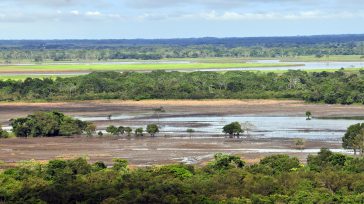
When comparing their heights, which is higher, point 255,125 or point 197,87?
point 255,125

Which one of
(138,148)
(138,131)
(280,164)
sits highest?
(280,164)

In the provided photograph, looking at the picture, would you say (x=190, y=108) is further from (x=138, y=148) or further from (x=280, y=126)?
(x=138, y=148)

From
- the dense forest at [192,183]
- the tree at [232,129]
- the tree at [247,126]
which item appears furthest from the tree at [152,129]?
the dense forest at [192,183]

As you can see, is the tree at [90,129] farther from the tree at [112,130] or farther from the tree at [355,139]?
the tree at [355,139]

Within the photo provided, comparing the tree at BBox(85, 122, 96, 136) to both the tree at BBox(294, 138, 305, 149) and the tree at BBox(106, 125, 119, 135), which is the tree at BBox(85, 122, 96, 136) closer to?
the tree at BBox(106, 125, 119, 135)

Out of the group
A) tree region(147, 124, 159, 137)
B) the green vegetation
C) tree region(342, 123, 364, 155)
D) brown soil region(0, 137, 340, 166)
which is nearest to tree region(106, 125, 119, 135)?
brown soil region(0, 137, 340, 166)

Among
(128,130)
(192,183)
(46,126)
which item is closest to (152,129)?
(128,130)

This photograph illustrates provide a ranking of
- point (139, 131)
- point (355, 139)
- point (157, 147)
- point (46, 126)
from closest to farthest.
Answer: point (355, 139) → point (157, 147) → point (139, 131) → point (46, 126)
